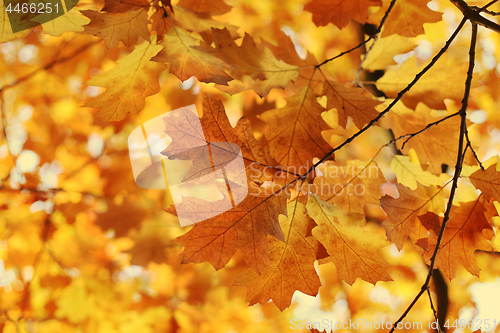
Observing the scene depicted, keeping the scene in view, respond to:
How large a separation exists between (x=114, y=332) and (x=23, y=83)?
1790mm

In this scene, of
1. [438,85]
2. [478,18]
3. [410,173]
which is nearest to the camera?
[478,18]

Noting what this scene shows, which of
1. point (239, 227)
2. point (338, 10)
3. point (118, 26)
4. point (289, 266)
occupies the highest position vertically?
point (338, 10)

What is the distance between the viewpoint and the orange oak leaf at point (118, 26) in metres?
0.56

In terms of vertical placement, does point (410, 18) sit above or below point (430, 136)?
above

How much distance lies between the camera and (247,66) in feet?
2.09

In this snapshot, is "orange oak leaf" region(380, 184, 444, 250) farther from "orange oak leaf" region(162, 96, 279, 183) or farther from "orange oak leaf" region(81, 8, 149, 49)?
"orange oak leaf" region(81, 8, 149, 49)

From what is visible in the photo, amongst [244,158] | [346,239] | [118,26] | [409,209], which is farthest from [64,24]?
[409,209]

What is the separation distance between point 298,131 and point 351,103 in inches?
5.3

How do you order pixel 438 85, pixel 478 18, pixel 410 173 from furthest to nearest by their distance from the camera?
pixel 410 173 < pixel 438 85 < pixel 478 18

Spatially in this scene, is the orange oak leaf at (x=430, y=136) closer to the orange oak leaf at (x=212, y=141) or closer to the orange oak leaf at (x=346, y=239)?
the orange oak leaf at (x=346, y=239)

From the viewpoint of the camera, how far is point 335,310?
6.77 ft

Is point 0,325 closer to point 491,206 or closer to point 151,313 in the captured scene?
point 151,313

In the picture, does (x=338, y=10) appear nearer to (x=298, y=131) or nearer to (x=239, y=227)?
(x=298, y=131)

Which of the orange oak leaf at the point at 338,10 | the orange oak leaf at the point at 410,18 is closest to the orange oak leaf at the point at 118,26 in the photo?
the orange oak leaf at the point at 338,10
